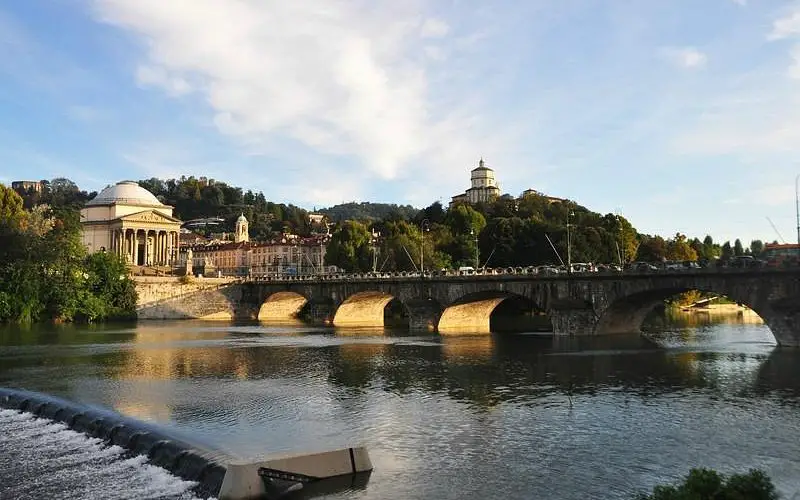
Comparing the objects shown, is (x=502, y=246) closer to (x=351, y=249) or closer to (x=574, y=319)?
(x=351, y=249)

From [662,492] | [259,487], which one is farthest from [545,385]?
[662,492]

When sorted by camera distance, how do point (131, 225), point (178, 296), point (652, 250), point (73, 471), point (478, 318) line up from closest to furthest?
1. point (73, 471)
2. point (478, 318)
3. point (178, 296)
4. point (652, 250)
5. point (131, 225)

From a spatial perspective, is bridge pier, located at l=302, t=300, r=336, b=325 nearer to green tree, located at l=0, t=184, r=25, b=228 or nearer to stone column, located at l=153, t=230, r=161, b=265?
green tree, located at l=0, t=184, r=25, b=228

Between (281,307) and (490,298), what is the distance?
1810 inches

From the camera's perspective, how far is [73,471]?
67.5 ft

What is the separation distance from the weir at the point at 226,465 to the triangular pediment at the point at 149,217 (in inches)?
5159

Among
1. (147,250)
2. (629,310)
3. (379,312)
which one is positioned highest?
(147,250)

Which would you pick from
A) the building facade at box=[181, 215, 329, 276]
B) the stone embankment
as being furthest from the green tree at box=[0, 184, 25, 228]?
the building facade at box=[181, 215, 329, 276]

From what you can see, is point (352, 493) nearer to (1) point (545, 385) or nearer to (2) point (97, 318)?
(1) point (545, 385)

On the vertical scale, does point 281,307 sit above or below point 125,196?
below

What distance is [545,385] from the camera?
116 feet

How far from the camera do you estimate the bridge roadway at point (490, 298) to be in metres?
49.7

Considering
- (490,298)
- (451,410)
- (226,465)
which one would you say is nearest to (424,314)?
(490,298)

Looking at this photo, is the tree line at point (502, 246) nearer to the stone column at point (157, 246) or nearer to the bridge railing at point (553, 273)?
the bridge railing at point (553, 273)
